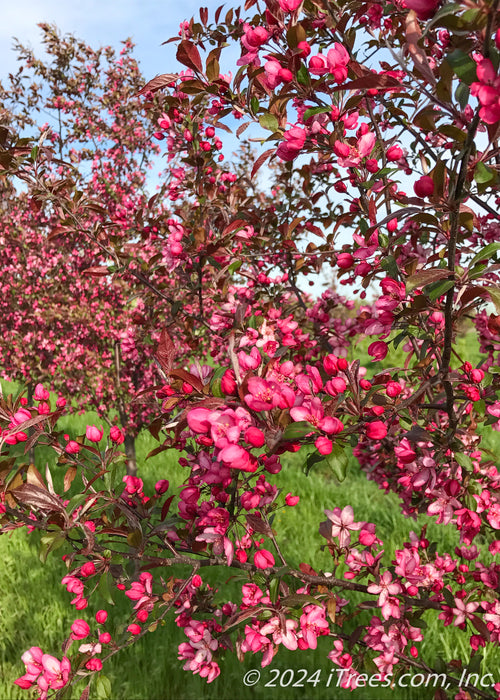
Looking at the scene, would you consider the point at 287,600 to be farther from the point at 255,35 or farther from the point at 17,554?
the point at 17,554

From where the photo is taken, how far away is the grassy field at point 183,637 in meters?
2.84

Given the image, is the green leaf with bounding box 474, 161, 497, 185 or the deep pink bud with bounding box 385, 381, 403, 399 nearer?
the green leaf with bounding box 474, 161, 497, 185

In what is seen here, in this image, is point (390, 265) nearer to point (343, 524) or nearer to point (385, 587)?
point (343, 524)

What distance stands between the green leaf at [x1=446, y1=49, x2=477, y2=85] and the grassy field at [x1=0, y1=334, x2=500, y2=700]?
204 centimetres

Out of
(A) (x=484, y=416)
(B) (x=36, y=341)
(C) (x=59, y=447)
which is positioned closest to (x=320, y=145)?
(A) (x=484, y=416)

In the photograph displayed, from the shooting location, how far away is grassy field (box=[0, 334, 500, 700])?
2840 millimetres

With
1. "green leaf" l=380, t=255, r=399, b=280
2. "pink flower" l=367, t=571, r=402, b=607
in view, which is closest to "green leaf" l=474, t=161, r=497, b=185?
"green leaf" l=380, t=255, r=399, b=280

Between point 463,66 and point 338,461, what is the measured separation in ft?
2.48

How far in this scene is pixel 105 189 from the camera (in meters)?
5.42

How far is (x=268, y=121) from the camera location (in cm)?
134

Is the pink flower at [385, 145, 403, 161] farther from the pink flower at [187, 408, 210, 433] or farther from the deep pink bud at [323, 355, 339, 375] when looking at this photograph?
the pink flower at [187, 408, 210, 433]

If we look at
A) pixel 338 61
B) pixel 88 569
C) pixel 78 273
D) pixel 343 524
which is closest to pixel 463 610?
pixel 343 524

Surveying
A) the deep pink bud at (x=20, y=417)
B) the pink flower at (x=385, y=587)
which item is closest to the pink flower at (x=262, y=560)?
the pink flower at (x=385, y=587)

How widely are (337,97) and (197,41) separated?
3.45 feet
